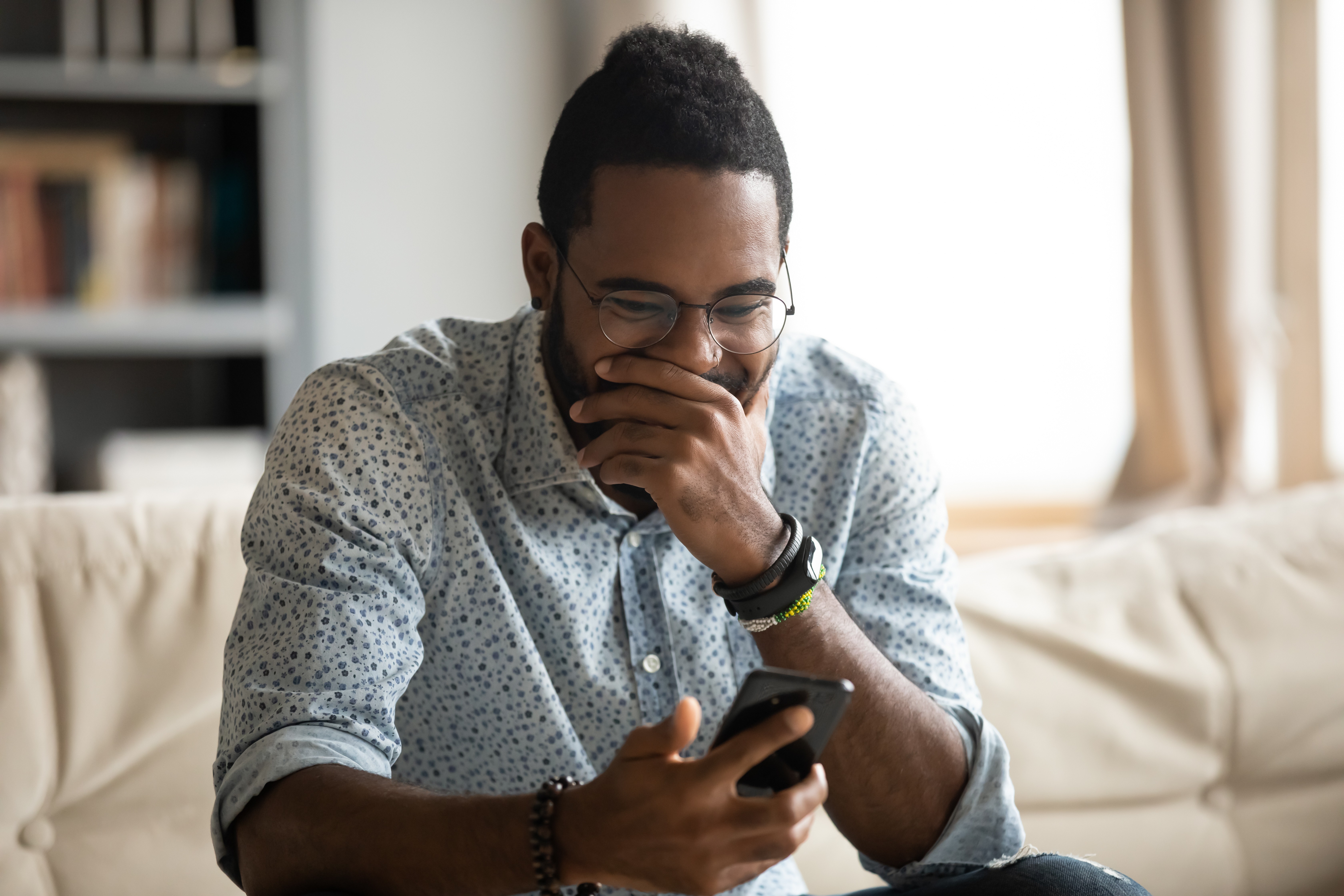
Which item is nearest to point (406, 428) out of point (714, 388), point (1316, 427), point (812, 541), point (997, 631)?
point (714, 388)

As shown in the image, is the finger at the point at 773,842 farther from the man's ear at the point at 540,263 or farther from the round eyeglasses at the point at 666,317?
the man's ear at the point at 540,263

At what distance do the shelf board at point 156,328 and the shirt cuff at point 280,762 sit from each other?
2.00 metres

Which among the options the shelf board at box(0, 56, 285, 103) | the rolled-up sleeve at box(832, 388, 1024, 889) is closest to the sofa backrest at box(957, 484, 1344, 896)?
the rolled-up sleeve at box(832, 388, 1024, 889)

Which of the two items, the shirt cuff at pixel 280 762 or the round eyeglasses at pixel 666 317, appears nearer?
the shirt cuff at pixel 280 762

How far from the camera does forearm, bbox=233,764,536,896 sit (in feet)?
2.96

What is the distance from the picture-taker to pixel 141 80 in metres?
2.76

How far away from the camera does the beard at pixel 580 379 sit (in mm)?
1180

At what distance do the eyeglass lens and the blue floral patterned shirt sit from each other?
0.15 meters

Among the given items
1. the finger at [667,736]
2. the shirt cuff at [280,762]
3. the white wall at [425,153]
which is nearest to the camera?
the finger at [667,736]

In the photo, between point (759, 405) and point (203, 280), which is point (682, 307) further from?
point (203, 280)

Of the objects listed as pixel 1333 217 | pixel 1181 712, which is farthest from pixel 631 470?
pixel 1333 217

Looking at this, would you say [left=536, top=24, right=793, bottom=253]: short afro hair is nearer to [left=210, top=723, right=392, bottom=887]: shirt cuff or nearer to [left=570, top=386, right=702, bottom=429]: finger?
[left=570, top=386, right=702, bottom=429]: finger

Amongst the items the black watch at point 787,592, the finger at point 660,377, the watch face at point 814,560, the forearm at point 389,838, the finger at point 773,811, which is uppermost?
the finger at point 660,377

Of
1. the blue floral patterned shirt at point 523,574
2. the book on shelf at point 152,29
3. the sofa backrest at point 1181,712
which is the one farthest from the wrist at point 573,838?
the book on shelf at point 152,29
